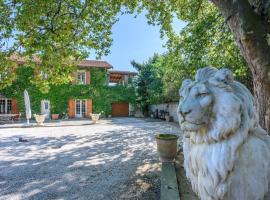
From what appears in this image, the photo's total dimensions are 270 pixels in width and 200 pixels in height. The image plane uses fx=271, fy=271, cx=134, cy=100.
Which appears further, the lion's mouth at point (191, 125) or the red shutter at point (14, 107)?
the red shutter at point (14, 107)

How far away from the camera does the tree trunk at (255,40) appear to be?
13.3 ft

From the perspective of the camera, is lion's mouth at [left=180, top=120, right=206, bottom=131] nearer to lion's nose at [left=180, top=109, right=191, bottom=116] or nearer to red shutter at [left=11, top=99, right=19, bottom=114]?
lion's nose at [left=180, top=109, right=191, bottom=116]

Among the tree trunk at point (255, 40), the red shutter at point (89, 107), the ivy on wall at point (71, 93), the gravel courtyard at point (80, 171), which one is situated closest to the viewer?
the tree trunk at point (255, 40)

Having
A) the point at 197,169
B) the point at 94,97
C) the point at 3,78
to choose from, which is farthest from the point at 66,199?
the point at 94,97

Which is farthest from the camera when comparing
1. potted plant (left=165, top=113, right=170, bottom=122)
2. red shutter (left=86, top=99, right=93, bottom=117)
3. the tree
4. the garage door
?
the garage door

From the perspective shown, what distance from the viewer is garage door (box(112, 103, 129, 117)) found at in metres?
33.7

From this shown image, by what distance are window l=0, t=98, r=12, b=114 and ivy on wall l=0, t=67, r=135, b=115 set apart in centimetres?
86

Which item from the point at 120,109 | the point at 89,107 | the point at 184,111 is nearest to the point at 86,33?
the point at 184,111

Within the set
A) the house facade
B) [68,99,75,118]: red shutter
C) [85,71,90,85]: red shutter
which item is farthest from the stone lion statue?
[85,71,90,85]: red shutter

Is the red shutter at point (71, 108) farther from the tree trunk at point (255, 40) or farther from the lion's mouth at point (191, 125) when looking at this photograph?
the lion's mouth at point (191, 125)

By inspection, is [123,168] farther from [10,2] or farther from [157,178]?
[10,2]

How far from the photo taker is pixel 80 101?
31.7 meters

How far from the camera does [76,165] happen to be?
25.1 feet

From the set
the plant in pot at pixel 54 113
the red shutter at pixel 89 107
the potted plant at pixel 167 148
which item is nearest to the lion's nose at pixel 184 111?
the potted plant at pixel 167 148
